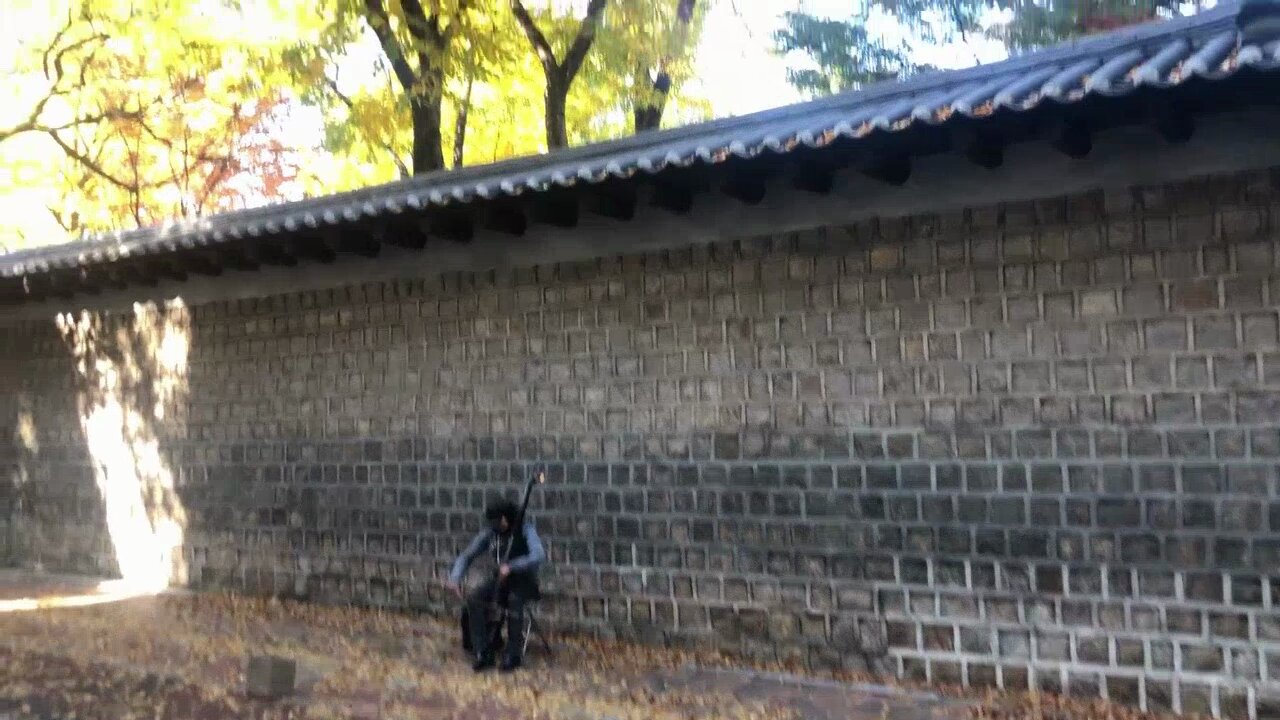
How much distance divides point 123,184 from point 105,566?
29.9 feet

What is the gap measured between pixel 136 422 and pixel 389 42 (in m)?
4.72

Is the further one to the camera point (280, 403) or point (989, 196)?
point (280, 403)

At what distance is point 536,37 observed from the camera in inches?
467

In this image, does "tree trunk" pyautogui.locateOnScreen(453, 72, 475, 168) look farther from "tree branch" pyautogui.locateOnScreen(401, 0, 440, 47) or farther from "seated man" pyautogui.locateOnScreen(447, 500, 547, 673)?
"seated man" pyautogui.locateOnScreen(447, 500, 547, 673)

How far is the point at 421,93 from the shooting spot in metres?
11.2

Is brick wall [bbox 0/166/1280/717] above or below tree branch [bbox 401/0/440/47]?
below

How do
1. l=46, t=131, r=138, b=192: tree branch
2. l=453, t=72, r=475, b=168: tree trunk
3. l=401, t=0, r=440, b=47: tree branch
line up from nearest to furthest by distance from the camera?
l=401, t=0, r=440, b=47: tree branch < l=453, t=72, r=475, b=168: tree trunk < l=46, t=131, r=138, b=192: tree branch

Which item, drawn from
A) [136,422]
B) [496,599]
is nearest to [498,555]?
[496,599]

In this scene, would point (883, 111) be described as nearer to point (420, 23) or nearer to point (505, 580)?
point (505, 580)

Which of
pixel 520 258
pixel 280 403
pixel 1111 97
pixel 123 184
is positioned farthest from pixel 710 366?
pixel 123 184

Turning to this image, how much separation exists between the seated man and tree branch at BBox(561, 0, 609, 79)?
7.01m

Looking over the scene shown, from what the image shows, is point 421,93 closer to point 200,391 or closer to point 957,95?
point 200,391

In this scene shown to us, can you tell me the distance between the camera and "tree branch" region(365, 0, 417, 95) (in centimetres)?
1073

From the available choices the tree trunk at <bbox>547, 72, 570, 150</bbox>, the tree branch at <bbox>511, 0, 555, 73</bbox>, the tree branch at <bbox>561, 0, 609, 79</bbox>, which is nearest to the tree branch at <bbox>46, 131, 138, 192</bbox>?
the tree branch at <bbox>511, 0, 555, 73</bbox>
